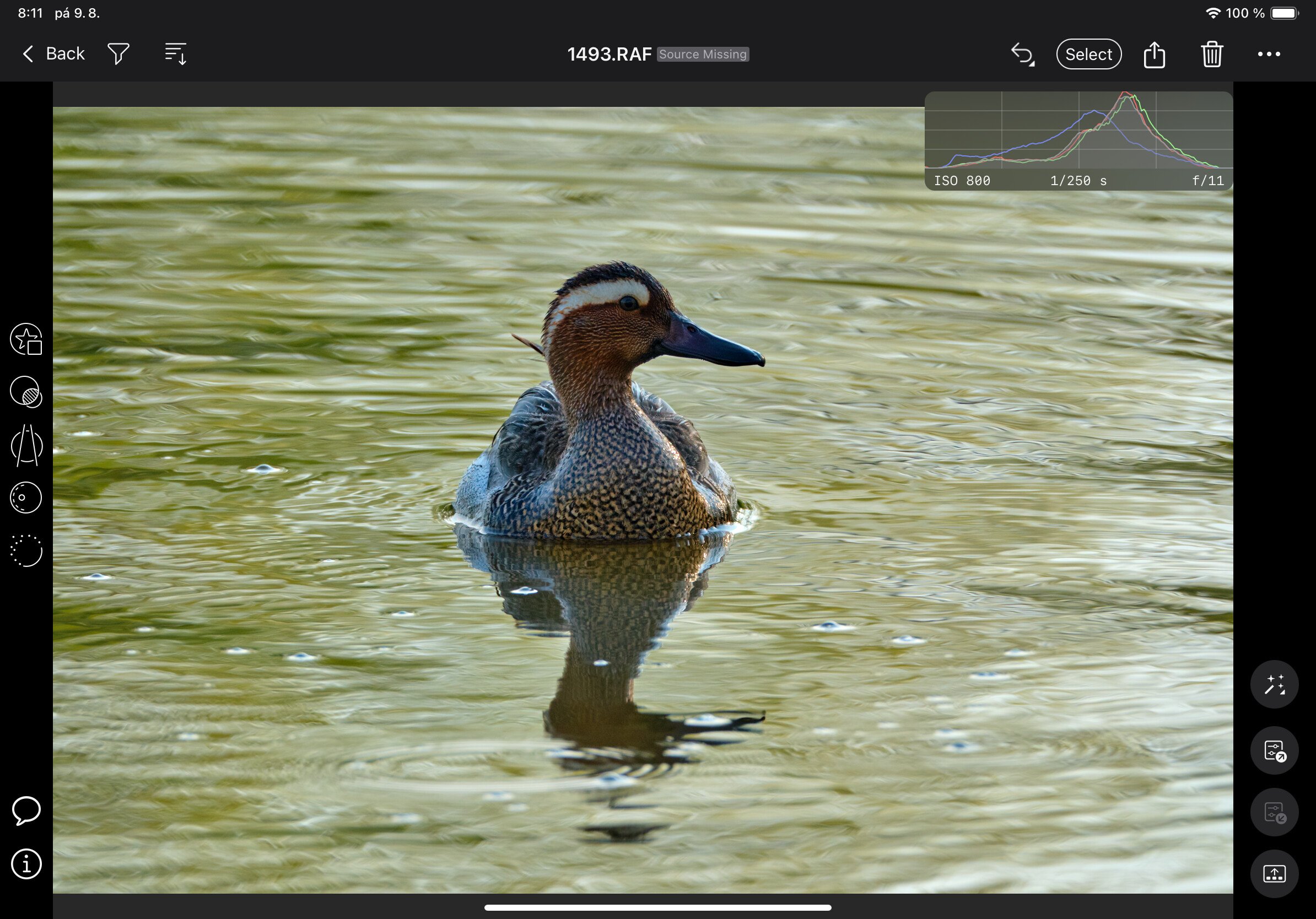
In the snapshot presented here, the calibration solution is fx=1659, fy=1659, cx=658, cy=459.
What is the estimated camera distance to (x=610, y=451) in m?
8.23

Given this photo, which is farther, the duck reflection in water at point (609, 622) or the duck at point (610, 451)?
the duck at point (610, 451)

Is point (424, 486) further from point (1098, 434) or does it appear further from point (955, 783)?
point (955, 783)

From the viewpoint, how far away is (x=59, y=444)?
29.6ft

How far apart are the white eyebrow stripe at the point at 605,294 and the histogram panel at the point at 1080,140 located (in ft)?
11.0

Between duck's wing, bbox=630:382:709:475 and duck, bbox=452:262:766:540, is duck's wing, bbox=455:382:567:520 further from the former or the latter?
duck's wing, bbox=630:382:709:475

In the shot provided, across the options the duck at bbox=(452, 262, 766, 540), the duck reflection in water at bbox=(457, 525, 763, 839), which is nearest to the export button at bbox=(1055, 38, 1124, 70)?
the duck reflection in water at bbox=(457, 525, 763, 839)
